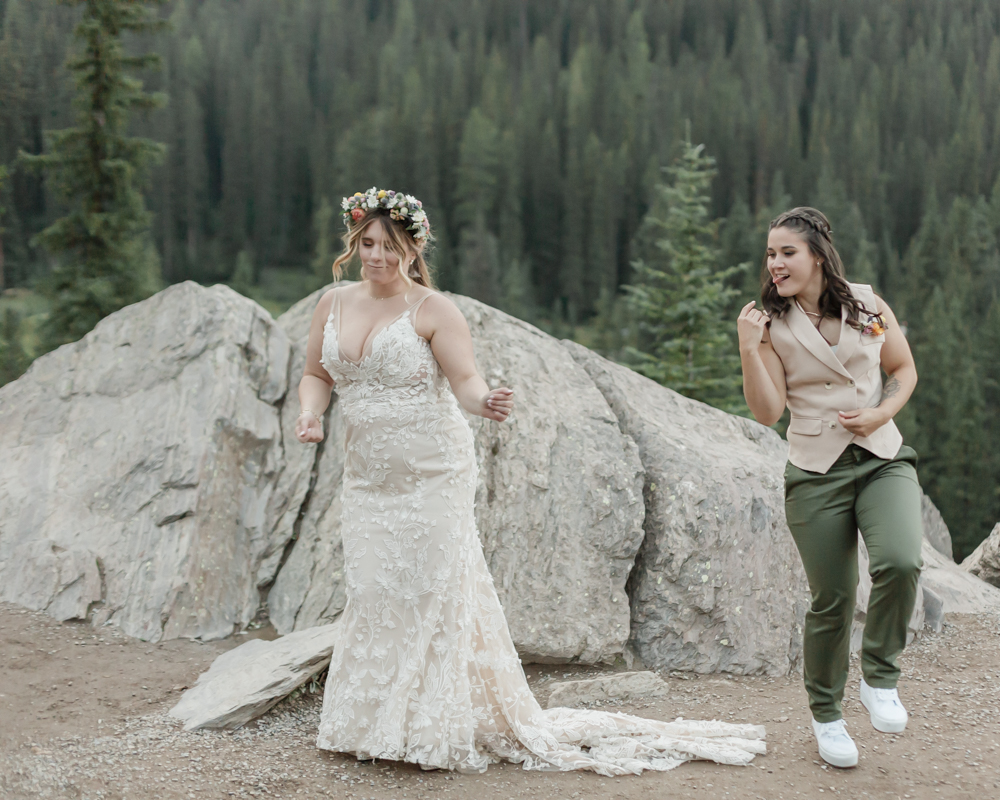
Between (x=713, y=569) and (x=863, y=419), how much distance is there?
9.21ft

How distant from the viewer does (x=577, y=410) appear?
7.27m

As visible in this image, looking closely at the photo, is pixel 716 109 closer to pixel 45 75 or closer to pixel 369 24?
pixel 369 24

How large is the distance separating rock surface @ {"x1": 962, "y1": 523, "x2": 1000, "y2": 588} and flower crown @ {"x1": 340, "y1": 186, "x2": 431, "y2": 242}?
25.9 feet

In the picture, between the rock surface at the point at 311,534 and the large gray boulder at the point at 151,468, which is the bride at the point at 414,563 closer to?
the rock surface at the point at 311,534

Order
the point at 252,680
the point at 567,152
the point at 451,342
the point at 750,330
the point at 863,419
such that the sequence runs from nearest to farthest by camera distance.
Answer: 1. the point at 863,419
2. the point at 750,330
3. the point at 451,342
4. the point at 252,680
5. the point at 567,152

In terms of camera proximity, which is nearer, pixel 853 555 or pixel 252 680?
pixel 853 555

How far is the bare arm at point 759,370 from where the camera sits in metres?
4.14

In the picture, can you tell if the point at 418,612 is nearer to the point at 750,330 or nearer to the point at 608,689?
the point at 608,689

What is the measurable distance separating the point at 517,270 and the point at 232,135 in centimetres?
2770

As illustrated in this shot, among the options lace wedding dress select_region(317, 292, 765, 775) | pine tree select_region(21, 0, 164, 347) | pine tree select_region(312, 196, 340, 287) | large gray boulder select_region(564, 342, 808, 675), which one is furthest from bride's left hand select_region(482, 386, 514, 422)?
pine tree select_region(312, 196, 340, 287)

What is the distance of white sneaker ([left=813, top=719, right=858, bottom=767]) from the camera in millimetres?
4379

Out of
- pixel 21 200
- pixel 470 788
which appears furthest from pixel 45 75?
pixel 470 788

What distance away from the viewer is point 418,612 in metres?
4.54

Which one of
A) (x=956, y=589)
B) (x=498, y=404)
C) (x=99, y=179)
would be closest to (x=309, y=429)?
(x=498, y=404)
